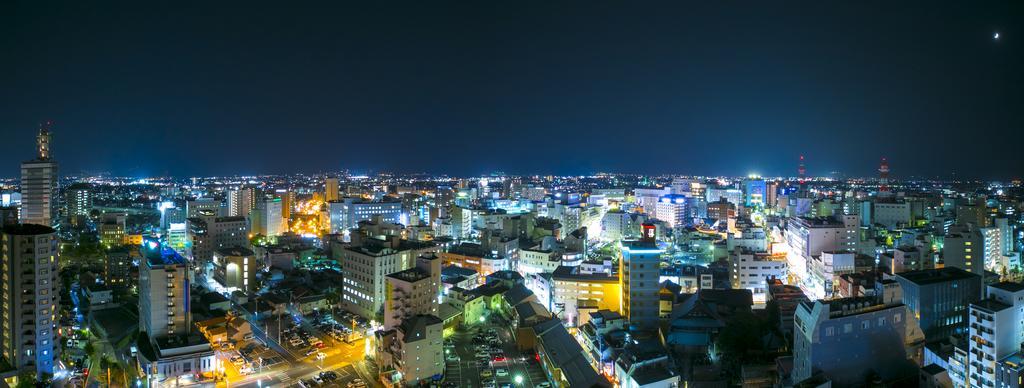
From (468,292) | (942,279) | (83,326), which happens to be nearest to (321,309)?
(468,292)

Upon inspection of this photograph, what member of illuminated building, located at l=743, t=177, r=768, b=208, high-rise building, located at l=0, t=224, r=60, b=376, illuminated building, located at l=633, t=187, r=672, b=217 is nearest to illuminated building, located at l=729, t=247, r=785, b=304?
high-rise building, located at l=0, t=224, r=60, b=376

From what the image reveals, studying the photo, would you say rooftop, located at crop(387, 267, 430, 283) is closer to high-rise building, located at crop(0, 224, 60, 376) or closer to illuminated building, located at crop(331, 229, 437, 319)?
illuminated building, located at crop(331, 229, 437, 319)

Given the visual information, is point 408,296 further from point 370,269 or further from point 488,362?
point 370,269

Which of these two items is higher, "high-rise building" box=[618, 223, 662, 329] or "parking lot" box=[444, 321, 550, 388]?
"high-rise building" box=[618, 223, 662, 329]

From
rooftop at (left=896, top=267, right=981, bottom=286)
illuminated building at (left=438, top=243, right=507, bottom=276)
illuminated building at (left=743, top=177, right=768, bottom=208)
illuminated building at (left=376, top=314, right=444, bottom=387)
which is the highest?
illuminated building at (left=743, top=177, right=768, bottom=208)

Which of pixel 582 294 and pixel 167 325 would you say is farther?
pixel 582 294

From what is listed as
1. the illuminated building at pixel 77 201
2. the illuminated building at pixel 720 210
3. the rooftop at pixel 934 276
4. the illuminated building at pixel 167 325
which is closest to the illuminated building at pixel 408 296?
the illuminated building at pixel 167 325

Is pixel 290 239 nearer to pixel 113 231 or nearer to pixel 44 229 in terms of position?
pixel 113 231

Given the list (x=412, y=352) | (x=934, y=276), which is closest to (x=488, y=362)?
(x=412, y=352)
